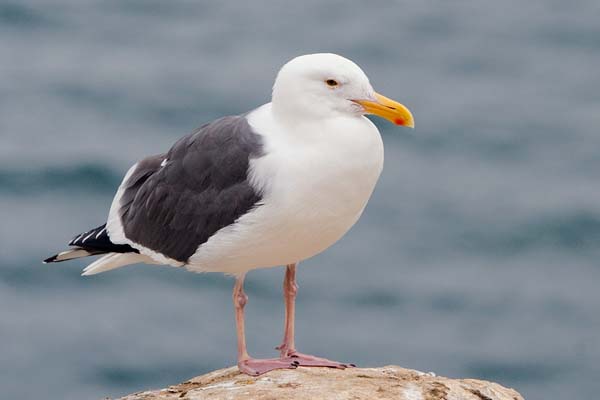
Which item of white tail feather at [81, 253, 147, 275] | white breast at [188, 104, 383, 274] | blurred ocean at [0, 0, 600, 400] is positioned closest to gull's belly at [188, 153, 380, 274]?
white breast at [188, 104, 383, 274]

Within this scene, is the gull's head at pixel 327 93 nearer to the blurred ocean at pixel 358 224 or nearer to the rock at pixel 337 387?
the rock at pixel 337 387

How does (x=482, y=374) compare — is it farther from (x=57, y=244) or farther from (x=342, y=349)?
(x=57, y=244)

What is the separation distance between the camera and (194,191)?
37.2 ft

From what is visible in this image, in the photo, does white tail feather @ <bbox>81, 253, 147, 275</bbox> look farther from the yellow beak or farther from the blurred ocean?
the blurred ocean

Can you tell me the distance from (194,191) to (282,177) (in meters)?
1.06

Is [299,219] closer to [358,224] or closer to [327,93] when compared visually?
[327,93]

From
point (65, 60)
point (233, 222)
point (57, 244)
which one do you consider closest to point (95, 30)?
point (65, 60)

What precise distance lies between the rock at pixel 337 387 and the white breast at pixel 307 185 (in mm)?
899

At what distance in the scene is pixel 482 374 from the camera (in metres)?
22.8

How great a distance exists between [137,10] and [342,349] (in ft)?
37.1

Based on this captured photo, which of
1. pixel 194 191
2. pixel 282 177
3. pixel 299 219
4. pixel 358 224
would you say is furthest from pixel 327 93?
pixel 358 224

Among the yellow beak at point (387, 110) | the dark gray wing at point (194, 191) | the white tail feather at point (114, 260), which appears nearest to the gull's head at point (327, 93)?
the yellow beak at point (387, 110)

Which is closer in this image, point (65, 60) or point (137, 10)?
point (65, 60)

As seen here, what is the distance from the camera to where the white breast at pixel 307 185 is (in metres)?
10.5
